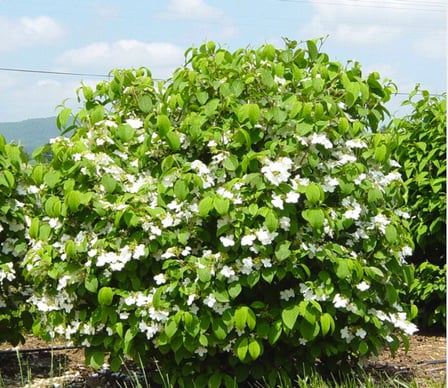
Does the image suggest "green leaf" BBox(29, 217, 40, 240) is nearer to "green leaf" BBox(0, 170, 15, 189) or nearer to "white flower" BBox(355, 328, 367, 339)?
"green leaf" BBox(0, 170, 15, 189)

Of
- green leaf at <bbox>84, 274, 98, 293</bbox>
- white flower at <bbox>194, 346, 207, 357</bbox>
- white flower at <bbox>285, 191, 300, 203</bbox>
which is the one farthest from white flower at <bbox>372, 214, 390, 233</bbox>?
green leaf at <bbox>84, 274, 98, 293</bbox>

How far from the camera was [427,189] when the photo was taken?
17.1ft

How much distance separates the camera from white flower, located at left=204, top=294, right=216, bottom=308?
10.0ft

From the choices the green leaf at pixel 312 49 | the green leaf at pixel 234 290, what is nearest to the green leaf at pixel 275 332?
the green leaf at pixel 234 290

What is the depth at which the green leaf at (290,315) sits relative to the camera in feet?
10.1

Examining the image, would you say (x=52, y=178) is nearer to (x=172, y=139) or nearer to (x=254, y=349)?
(x=172, y=139)

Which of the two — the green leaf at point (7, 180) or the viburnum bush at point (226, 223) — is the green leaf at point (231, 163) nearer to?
the viburnum bush at point (226, 223)

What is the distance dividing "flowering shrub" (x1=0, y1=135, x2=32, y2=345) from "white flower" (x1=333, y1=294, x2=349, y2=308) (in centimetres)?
168

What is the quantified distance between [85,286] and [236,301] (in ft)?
2.27

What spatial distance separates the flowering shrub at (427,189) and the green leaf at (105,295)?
2626 mm

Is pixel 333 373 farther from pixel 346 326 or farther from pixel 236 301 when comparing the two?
pixel 236 301

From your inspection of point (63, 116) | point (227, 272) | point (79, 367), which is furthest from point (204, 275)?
point (79, 367)

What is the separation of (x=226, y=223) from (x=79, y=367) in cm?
184

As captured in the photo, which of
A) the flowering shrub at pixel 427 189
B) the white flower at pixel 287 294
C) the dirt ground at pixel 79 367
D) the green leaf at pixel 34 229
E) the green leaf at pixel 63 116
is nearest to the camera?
the white flower at pixel 287 294
